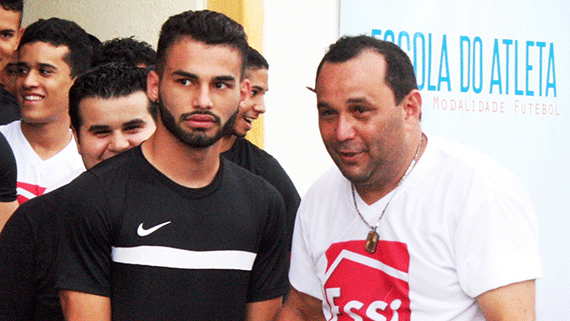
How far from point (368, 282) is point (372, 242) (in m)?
0.12

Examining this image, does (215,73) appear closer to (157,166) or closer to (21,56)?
(157,166)

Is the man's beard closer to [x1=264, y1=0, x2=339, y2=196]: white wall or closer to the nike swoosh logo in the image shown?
the nike swoosh logo

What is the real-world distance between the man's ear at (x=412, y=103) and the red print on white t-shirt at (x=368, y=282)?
404 mm

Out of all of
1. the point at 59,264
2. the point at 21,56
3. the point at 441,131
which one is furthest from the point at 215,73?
Answer: the point at 441,131

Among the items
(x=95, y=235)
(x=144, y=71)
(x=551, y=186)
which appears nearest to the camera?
(x=95, y=235)

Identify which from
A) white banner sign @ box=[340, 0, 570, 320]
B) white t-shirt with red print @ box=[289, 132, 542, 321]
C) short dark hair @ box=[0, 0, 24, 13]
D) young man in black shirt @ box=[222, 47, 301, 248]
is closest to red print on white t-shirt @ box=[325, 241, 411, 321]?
white t-shirt with red print @ box=[289, 132, 542, 321]

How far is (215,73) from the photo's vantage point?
2.21 metres

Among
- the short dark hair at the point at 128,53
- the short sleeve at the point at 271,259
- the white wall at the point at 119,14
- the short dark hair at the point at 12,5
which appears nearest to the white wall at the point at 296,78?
the white wall at the point at 119,14

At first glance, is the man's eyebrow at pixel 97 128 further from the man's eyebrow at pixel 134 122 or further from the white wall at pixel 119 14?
the white wall at pixel 119 14

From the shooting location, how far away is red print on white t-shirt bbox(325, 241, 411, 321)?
7.09ft

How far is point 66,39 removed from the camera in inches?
145

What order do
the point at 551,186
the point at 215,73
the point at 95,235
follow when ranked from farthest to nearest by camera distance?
the point at 551,186
the point at 215,73
the point at 95,235

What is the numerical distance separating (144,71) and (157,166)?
780 millimetres

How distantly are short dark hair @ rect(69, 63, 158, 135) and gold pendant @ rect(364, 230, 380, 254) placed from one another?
92cm
